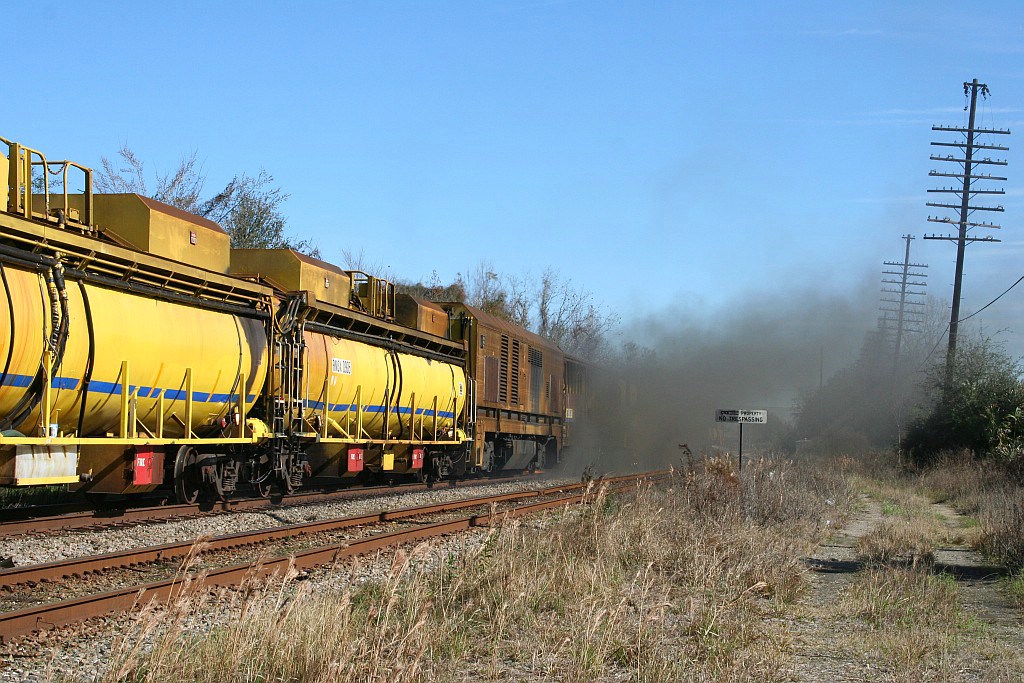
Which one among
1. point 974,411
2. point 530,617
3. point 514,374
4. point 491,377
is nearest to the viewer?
point 530,617

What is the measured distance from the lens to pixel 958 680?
6.68m

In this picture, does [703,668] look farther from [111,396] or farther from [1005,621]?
[111,396]

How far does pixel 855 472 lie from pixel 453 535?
27768mm

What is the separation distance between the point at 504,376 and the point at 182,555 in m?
15.4

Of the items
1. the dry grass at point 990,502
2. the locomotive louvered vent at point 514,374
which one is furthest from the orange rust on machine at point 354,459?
the dry grass at point 990,502

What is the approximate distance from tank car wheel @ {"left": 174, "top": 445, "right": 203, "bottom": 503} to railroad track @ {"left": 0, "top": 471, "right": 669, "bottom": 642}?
1.88 meters

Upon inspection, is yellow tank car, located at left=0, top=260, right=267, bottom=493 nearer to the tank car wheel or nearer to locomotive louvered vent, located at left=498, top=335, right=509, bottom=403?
the tank car wheel

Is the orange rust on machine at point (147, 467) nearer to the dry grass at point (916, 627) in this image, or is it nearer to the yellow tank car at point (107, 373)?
the yellow tank car at point (107, 373)

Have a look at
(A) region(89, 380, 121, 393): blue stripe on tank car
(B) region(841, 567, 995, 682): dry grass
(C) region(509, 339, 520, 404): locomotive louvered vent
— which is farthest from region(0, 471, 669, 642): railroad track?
(C) region(509, 339, 520, 404): locomotive louvered vent

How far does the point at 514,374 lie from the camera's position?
2572 cm

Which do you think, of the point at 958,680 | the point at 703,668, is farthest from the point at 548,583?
the point at 958,680

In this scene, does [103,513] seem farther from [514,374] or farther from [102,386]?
[514,374]

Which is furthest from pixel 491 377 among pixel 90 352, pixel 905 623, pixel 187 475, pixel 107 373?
pixel 905 623

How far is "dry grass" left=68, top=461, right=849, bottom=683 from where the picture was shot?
548cm
